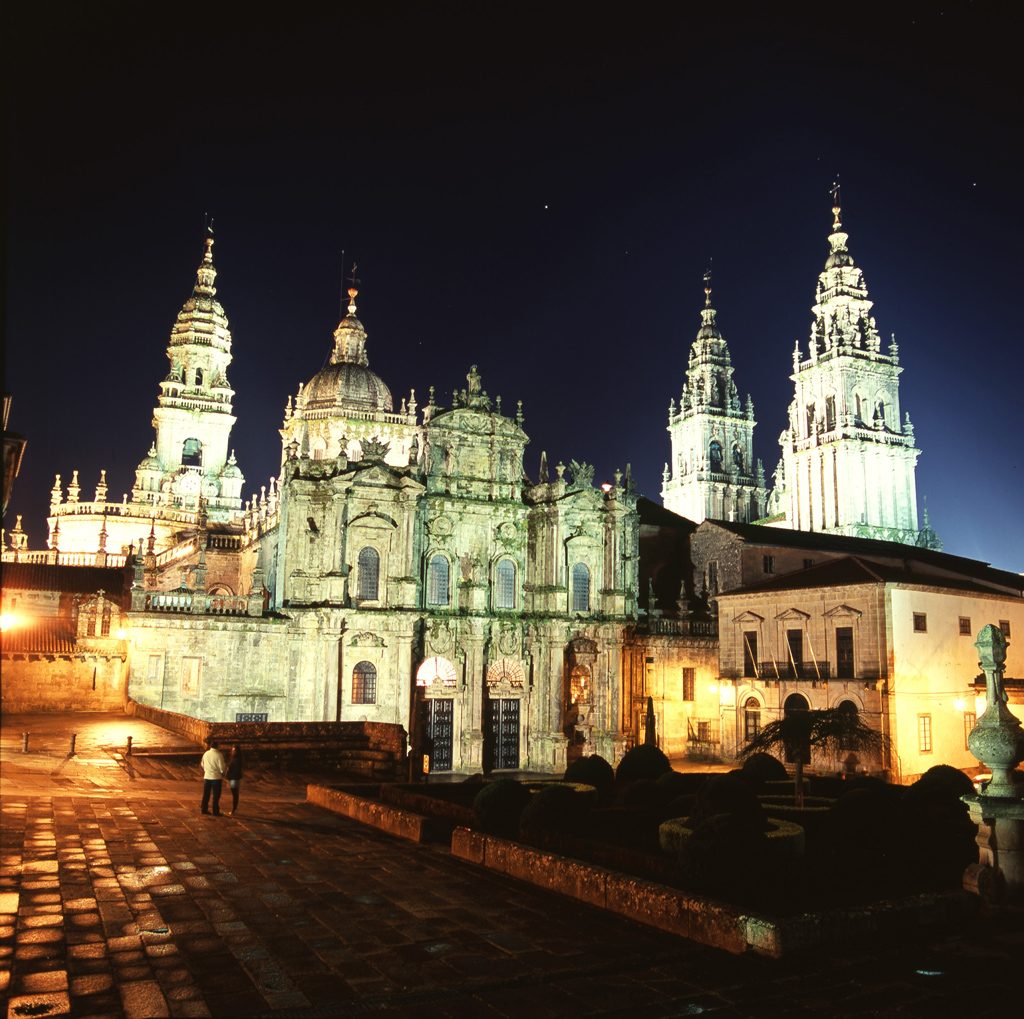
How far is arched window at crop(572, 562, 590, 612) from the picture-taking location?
151 feet

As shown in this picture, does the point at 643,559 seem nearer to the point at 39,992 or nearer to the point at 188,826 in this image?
the point at 188,826

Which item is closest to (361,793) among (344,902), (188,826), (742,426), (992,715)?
(188,826)

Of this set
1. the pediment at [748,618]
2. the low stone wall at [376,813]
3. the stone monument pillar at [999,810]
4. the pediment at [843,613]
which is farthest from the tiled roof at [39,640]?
the stone monument pillar at [999,810]

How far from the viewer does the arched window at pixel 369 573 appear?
41750mm

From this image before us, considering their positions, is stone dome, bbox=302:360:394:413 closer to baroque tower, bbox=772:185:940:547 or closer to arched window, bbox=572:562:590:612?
arched window, bbox=572:562:590:612

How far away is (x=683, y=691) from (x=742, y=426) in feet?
161

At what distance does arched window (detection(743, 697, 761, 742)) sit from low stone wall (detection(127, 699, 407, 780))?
1953 cm

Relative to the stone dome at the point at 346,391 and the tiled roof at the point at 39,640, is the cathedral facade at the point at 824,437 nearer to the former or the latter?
the stone dome at the point at 346,391

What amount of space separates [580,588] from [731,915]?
36564mm

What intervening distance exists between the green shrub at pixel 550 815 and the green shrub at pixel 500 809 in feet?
1.68

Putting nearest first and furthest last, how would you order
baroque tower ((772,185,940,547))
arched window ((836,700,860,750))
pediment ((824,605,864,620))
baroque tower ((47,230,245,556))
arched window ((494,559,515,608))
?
arched window ((836,700,860,750)) → pediment ((824,605,864,620)) → arched window ((494,559,515,608)) → baroque tower ((47,230,245,556)) → baroque tower ((772,185,940,547))

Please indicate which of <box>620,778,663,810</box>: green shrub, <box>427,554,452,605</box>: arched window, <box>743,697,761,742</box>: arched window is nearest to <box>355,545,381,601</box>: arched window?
<box>427,554,452,605</box>: arched window

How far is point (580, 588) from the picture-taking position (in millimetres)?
46188

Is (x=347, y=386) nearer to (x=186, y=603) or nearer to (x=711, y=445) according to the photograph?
(x=186, y=603)
